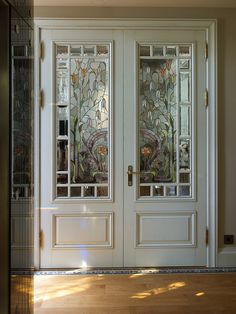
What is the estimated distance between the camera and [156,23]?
13.3 ft

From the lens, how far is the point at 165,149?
163 inches

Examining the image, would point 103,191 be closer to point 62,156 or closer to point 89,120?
point 62,156

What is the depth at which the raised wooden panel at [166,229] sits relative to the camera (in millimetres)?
4129

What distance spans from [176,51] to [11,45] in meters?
2.36

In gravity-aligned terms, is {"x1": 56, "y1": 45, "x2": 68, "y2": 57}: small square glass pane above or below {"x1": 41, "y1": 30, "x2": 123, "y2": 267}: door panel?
above

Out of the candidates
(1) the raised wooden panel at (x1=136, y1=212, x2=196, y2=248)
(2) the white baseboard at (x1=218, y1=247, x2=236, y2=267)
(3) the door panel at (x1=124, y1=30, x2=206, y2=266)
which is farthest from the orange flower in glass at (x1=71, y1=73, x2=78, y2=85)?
(2) the white baseboard at (x1=218, y1=247, x2=236, y2=267)

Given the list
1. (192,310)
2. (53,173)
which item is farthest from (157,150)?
(192,310)

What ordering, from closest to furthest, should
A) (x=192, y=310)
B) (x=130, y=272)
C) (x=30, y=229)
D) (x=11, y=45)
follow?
(x=11, y=45) < (x=30, y=229) < (x=192, y=310) < (x=130, y=272)

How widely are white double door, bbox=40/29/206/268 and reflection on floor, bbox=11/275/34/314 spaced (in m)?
1.58

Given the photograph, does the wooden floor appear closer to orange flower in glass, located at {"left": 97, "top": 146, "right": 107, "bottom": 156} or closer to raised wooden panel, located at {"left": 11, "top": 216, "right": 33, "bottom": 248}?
raised wooden panel, located at {"left": 11, "top": 216, "right": 33, "bottom": 248}

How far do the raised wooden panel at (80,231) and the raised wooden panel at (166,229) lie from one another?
0.34 metres

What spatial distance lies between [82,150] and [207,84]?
1.47 meters

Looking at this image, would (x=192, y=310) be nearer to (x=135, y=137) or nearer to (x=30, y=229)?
(x=30, y=229)

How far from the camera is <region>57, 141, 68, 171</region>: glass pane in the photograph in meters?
4.10
